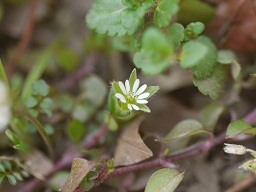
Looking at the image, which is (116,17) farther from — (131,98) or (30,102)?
(30,102)

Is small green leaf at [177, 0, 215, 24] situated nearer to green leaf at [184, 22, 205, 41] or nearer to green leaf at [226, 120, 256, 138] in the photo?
green leaf at [184, 22, 205, 41]

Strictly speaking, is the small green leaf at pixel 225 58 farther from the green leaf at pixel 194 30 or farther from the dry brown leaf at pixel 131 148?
the dry brown leaf at pixel 131 148

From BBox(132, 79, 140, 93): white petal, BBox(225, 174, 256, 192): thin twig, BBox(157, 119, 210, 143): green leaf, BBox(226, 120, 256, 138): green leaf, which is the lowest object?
BBox(225, 174, 256, 192): thin twig

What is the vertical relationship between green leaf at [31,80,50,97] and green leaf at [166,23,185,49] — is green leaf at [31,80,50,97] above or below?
below

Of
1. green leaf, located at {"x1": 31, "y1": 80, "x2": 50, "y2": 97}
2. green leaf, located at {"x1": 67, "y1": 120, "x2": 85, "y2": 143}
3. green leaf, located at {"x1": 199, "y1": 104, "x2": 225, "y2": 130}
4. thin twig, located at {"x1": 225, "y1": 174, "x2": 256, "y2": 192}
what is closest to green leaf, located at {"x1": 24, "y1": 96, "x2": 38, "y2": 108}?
green leaf, located at {"x1": 31, "y1": 80, "x2": 50, "y2": 97}

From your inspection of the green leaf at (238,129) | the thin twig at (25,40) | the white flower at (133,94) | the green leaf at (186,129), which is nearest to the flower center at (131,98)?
the white flower at (133,94)

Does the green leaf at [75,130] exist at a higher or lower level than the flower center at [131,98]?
lower
